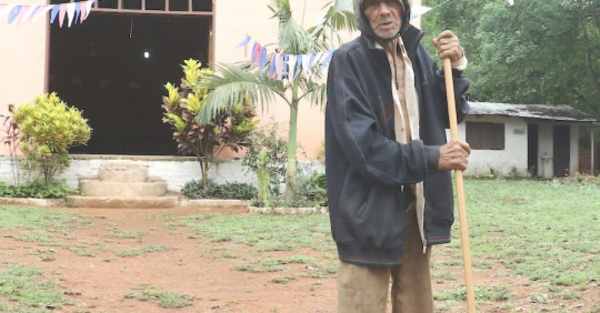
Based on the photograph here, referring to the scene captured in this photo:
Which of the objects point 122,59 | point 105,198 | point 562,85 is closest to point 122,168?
point 105,198

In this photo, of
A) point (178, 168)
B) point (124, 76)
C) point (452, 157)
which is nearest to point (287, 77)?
point (178, 168)

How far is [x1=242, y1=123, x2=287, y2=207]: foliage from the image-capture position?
1128cm

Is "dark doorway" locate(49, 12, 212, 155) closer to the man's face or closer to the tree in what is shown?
the tree

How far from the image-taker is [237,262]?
22.9 ft

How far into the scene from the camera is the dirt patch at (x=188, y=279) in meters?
5.11

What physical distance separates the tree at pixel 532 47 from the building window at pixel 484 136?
6.70ft

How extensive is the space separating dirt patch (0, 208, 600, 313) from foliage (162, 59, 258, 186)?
3.48 m

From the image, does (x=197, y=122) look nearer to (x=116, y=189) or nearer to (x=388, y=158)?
(x=116, y=189)

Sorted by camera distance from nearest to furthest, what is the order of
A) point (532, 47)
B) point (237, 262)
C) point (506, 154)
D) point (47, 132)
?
point (237, 262)
point (47, 132)
point (532, 47)
point (506, 154)

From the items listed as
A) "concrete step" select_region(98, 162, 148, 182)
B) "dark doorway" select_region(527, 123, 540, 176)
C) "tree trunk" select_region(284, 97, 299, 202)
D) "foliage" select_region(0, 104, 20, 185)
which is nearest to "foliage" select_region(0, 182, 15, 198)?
"foliage" select_region(0, 104, 20, 185)

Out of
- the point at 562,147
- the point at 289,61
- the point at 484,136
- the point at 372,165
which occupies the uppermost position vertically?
the point at 289,61

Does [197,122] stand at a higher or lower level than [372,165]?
higher

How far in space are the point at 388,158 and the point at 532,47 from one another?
66.8 feet

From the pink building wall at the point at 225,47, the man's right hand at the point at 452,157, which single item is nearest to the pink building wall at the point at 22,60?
the pink building wall at the point at 225,47
